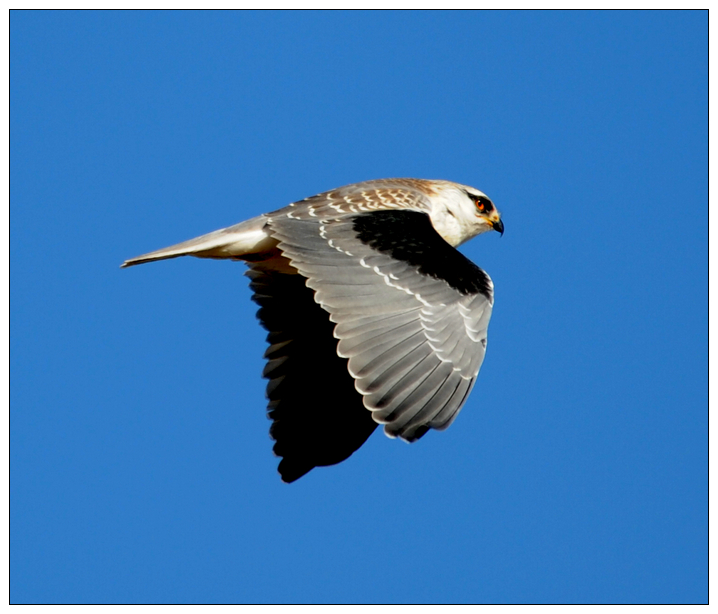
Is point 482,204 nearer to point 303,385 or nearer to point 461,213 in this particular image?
point 461,213

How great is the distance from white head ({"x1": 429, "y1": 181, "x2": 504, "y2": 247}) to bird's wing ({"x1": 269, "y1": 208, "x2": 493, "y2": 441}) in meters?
1.33

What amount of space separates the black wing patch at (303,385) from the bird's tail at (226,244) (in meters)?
0.65

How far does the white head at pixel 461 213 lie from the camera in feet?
27.4

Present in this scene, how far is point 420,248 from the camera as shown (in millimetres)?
6605

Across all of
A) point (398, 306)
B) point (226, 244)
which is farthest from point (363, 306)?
point (226, 244)

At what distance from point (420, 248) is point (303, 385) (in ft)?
5.26

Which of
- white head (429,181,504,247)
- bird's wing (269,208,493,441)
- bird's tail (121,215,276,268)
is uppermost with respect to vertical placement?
white head (429,181,504,247)

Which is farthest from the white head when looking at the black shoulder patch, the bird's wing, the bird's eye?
the bird's wing

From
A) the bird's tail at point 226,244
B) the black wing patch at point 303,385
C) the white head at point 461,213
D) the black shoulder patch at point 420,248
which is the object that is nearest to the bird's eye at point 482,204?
the white head at point 461,213

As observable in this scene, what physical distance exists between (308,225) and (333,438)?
157 centimetres

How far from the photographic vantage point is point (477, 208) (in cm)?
877

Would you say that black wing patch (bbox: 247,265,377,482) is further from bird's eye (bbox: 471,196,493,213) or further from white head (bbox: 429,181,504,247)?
bird's eye (bbox: 471,196,493,213)

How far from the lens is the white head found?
8.35 m
